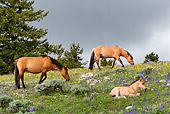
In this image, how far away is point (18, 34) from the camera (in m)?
40.0

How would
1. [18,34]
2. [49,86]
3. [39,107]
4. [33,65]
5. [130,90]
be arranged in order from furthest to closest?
[18,34], [33,65], [49,86], [130,90], [39,107]

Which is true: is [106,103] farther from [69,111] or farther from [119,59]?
[119,59]

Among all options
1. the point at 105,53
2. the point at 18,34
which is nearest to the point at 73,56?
the point at 18,34

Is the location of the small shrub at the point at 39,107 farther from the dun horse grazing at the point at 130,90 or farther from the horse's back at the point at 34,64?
the horse's back at the point at 34,64

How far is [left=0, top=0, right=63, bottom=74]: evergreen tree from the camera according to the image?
3881 cm

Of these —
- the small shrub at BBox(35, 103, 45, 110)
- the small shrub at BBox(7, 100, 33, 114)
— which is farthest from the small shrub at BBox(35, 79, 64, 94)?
the small shrub at BBox(7, 100, 33, 114)

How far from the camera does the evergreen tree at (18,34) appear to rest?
38.8 m

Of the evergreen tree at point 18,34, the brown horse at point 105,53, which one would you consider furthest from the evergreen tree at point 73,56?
the brown horse at point 105,53

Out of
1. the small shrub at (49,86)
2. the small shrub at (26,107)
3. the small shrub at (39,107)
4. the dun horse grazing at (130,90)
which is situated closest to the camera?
the small shrub at (26,107)

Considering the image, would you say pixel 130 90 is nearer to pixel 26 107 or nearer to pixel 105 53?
pixel 26 107

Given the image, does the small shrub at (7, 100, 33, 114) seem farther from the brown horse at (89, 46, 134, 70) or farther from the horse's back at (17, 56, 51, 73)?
the brown horse at (89, 46, 134, 70)

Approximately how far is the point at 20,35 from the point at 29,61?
28015 mm

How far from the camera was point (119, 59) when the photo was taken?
66.6 feet

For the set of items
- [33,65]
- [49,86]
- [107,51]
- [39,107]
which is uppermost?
[107,51]
